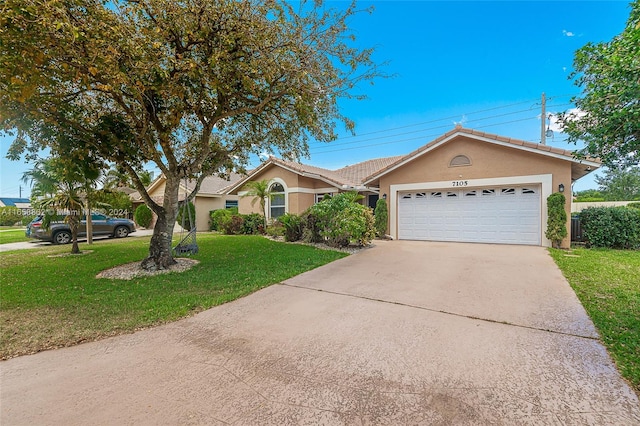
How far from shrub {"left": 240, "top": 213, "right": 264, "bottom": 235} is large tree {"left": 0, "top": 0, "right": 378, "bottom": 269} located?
840cm

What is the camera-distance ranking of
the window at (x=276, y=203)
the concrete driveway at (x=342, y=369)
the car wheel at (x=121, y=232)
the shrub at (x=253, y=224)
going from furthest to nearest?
1. the window at (x=276, y=203)
2. the car wheel at (x=121, y=232)
3. the shrub at (x=253, y=224)
4. the concrete driveway at (x=342, y=369)

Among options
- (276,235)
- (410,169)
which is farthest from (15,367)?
(410,169)

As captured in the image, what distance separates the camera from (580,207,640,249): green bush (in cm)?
1062

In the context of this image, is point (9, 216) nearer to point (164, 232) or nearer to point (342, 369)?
point (164, 232)

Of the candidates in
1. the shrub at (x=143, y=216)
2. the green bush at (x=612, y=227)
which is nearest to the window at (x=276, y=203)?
the shrub at (x=143, y=216)

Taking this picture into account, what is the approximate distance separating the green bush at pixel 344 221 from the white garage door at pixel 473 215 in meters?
3.40

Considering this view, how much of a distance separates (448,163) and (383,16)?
7.02 metres

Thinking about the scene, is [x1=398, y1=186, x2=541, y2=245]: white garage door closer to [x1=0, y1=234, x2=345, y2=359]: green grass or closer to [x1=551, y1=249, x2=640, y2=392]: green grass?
[x1=551, y1=249, x2=640, y2=392]: green grass

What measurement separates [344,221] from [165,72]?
7268 millimetres

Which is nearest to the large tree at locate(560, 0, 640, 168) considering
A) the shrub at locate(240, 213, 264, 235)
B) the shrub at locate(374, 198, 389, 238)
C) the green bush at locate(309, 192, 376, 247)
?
the green bush at locate(309, 192, 376, 247)

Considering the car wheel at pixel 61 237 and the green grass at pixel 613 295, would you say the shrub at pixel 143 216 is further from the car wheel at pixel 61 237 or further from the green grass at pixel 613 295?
the green grass at pixel 613 295

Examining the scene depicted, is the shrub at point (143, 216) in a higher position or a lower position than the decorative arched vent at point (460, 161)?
lower

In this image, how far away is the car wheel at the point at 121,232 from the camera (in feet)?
57.2

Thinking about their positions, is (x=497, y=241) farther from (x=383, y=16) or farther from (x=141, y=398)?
(x=141, y=398)
